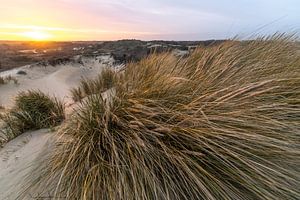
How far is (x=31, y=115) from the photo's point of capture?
4863 mm

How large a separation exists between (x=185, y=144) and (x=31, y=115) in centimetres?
296

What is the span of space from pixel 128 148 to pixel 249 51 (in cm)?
227

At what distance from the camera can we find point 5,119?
15.9 ft

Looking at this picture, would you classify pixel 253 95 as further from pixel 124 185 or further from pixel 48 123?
pixel 48 123

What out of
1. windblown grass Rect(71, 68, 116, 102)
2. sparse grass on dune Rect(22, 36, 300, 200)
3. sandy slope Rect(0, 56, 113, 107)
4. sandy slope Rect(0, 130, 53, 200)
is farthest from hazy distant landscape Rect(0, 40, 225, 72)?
sparse grass on dune Rect(22, 36, 300, 200)

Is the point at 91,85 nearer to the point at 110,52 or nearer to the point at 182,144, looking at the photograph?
the point at 182,144

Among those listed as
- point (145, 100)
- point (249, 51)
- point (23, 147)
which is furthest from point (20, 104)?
point (249, 51)

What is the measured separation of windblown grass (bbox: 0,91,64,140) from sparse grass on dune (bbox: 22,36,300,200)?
1554 millimetres

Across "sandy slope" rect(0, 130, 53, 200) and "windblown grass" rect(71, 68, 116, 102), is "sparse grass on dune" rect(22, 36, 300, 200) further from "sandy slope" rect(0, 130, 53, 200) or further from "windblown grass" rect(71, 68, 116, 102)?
"windblown grass" rect(71, 68, 116, 102)

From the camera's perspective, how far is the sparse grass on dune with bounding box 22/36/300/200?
2348 millimetres

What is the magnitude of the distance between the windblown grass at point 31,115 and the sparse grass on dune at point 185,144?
5.10 ft

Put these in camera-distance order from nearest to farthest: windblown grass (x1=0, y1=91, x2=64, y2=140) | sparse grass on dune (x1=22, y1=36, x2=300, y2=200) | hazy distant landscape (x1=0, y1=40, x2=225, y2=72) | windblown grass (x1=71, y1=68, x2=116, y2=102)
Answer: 1. sparse grass on dune (x1=22, y1=36, x2=300, y2=200)
2. windblown grass (x1=0, y1=91, x2=64, y2=140)
3. windblown grass (x1=71, y1=68, x2=116, y2=102)
4. hazy distant landscape (x1=0, y1=40, x2=225, y2=72)

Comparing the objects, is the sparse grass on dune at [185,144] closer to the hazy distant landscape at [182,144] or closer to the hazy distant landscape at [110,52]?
the hazy distant landscape at [182,144]

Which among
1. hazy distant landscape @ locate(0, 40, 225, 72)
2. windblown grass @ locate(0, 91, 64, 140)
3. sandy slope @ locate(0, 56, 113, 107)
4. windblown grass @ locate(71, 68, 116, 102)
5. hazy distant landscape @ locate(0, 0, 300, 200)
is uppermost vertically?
hazy distant landscape @ locate(0, 0, 300, 200)
